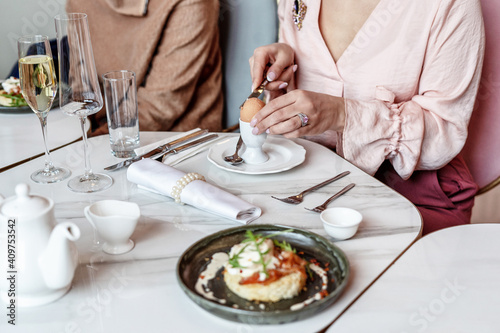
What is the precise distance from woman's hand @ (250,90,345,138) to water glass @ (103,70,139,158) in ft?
1.09

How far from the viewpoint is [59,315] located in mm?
769

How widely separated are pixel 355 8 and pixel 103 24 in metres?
1.15

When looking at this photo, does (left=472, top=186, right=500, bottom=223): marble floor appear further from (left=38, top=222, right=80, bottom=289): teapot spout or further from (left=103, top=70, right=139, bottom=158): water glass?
(left=38, top=222, right=80, bottom=289): teapot spout

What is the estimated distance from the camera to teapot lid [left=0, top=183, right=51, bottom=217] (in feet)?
2.47

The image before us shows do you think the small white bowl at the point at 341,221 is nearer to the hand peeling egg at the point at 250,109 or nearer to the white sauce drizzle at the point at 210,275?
the white sauce drizzle at the point at 210,275

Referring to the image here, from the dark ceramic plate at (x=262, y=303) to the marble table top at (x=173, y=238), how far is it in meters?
0.02

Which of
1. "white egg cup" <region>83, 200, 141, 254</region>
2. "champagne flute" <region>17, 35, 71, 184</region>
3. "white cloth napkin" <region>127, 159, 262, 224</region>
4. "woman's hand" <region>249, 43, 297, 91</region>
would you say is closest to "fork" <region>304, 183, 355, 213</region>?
"white cloth napkin" <region>127, 159, 262, 224</region>

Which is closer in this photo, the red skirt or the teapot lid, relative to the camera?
the teapot lid

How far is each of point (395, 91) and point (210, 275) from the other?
854 mm

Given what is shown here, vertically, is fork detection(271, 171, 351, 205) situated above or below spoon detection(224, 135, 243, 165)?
below

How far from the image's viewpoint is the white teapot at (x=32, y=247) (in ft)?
2.47

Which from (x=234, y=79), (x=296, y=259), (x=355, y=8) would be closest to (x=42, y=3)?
(x=234, y=79)

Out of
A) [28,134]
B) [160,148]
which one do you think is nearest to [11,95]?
[28,134]

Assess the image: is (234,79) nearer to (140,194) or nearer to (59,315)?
(140,194)
